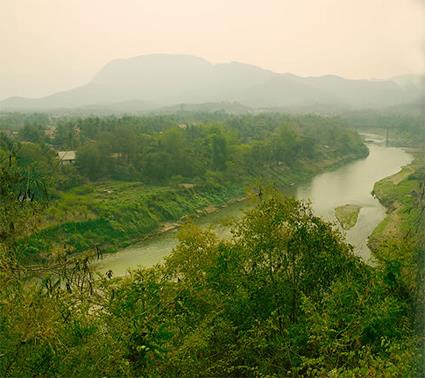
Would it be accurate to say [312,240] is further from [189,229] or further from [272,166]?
[272,166]

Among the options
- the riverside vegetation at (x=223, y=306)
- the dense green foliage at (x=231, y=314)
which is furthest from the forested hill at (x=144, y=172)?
the riverside vegetation at (x=223, y=306)

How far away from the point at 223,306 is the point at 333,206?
1447 centimetres

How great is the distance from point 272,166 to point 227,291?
22.9 metres

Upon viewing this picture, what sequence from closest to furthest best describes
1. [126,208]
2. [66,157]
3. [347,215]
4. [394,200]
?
1. [347,215]
2. [126,208]
3. [394,200]
4. [66,157]

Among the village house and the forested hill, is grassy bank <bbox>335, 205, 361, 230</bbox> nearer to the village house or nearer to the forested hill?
the forested hill

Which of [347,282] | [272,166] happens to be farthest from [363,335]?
[272,166]

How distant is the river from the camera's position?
14219 millimetres

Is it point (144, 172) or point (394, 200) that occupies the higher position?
point (144, 172)

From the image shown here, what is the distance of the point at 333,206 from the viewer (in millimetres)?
19719

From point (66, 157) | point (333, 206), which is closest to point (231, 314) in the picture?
point (333, 206)

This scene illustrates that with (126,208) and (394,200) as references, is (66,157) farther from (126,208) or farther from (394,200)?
(394,200)

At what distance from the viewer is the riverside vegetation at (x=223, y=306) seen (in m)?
3.42

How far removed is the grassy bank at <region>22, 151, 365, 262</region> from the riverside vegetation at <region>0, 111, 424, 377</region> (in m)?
7.43

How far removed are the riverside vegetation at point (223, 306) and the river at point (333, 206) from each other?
126 centimetres
